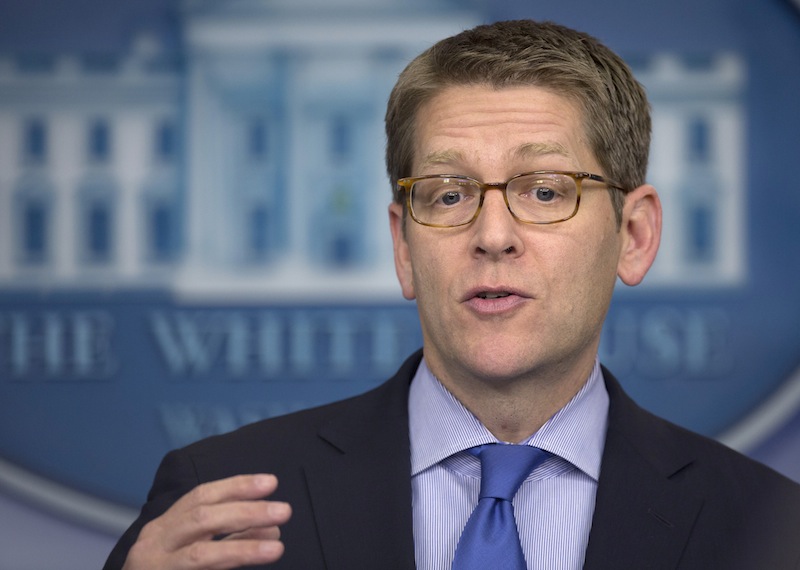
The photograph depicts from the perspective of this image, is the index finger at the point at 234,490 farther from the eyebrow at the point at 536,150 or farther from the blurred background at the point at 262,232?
the blurred background at the point at 262,232

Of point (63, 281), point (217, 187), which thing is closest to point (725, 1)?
point (217, 187)

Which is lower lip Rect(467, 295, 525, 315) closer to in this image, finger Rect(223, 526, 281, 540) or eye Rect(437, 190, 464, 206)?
eye Rect(437, 190, 464, 206)

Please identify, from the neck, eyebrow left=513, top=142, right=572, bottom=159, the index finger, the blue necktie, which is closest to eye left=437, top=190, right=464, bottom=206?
eyebrow left=513, top=142, right=572, bottom=159

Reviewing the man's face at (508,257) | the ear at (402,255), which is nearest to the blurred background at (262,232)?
the ear at (402,255)

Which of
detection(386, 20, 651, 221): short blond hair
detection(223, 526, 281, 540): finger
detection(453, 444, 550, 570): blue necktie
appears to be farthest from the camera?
detection(386, 20, 651, 221): short blond hair

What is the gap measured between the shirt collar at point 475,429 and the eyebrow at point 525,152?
42 cm

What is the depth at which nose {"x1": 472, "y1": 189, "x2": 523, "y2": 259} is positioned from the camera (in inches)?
73.1

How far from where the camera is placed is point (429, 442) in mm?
1965

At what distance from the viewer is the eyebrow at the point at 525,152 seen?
6.35ft

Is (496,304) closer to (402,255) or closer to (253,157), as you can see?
(402,255)

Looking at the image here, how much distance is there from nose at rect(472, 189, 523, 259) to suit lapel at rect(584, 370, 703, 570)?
16.8 inches

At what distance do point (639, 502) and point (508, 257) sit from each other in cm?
49

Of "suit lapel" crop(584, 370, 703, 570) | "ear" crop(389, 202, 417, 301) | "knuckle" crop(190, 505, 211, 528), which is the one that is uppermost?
"ear" crop(389, 202, 417, 301)

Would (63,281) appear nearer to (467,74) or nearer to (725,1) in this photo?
(467,74)
